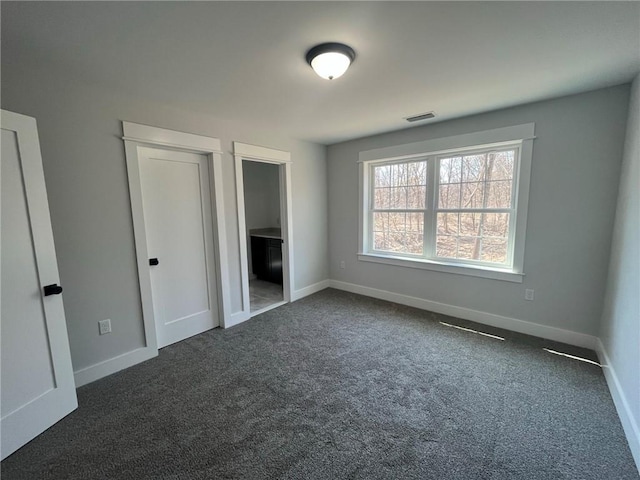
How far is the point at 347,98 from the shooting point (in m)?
2.51

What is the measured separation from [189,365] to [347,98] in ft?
9.47

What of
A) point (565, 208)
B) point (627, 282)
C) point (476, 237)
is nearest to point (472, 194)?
point (476, 237)

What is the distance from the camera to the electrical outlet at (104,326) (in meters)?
2.31

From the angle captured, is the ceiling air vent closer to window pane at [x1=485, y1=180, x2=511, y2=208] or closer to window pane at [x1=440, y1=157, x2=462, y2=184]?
window pane at [x1=440, y1=157, x2=462, y2=184]

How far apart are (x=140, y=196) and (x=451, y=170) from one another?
3.48 m

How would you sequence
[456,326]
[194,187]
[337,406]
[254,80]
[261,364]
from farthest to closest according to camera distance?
1. [456,326]
2. [194,187]
3. [261,364]
4. [254,80]
5. [337,406]

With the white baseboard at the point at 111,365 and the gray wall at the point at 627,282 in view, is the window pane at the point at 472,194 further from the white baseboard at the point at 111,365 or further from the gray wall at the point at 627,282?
the white baseboard at the point at 111,365

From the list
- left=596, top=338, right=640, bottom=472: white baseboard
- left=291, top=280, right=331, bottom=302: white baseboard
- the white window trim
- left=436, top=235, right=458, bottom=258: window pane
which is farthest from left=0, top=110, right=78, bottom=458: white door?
left=436, top=235, right=458, bottom=258: window pane

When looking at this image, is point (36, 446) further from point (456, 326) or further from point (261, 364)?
point (456, 326)

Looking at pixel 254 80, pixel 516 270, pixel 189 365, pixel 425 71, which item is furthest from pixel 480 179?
pixel 189 365

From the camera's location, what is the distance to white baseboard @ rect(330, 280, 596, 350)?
269 cm

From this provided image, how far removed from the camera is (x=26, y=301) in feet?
5.57

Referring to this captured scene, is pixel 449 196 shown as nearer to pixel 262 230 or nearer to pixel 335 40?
pixel 335 40

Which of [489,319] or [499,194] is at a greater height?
[499,194]
